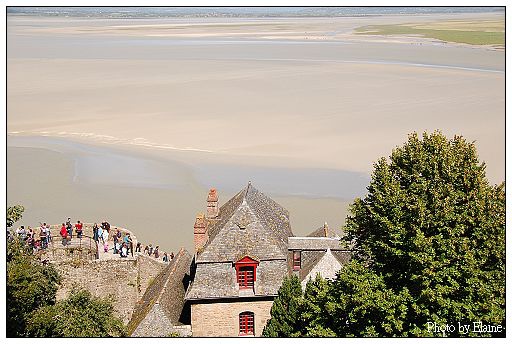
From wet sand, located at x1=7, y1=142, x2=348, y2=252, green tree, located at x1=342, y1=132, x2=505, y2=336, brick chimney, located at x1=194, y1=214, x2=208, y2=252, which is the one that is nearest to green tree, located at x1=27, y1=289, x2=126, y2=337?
brick chimney, located at x1=194, y1=214, x2=208, y2=252

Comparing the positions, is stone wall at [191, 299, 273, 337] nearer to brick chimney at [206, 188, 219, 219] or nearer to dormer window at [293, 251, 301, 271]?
dormer window at [293, 251, 301, 271]

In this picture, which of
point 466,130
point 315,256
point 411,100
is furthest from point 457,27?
point 315,256

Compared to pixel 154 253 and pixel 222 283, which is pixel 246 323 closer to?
pixel 222 283

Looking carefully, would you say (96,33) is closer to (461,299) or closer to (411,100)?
(411,100)

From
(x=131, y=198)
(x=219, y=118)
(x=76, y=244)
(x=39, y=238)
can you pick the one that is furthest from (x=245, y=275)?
(x=219, y=118)

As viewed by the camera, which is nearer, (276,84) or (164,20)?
(276,84)

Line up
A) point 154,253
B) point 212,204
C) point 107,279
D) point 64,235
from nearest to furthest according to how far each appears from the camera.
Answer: point 212,204 → point 107,279 → point 64,235 → point 154,253
